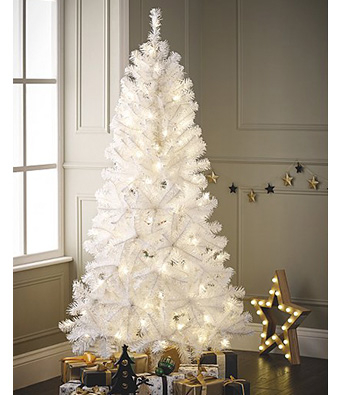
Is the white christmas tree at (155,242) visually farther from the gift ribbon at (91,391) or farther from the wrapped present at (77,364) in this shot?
the gift ribbon at (91,391)

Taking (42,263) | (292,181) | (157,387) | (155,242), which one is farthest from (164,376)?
(292,181)

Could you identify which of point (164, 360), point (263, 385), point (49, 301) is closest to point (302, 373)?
point (263, 385)

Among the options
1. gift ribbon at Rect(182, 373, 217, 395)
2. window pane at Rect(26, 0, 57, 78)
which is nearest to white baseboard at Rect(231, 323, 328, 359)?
gift ribbon at Rect(182, 373, 217, 395)

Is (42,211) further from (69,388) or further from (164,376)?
(164,376)

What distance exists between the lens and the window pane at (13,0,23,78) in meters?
4.28

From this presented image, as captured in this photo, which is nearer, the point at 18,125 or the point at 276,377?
the point at 18,125

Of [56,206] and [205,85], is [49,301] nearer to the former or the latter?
[56,206]

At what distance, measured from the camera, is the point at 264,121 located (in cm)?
520

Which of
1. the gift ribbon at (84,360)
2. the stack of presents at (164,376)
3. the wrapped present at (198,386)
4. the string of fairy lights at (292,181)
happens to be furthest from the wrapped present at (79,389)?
the string of fairy lights at (292,181)

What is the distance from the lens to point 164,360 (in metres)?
3.74

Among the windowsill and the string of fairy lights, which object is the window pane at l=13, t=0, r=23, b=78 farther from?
the string of fairy lights

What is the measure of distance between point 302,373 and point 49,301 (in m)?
1.60

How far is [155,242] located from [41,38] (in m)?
1.55

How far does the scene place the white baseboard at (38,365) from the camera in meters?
4.26
